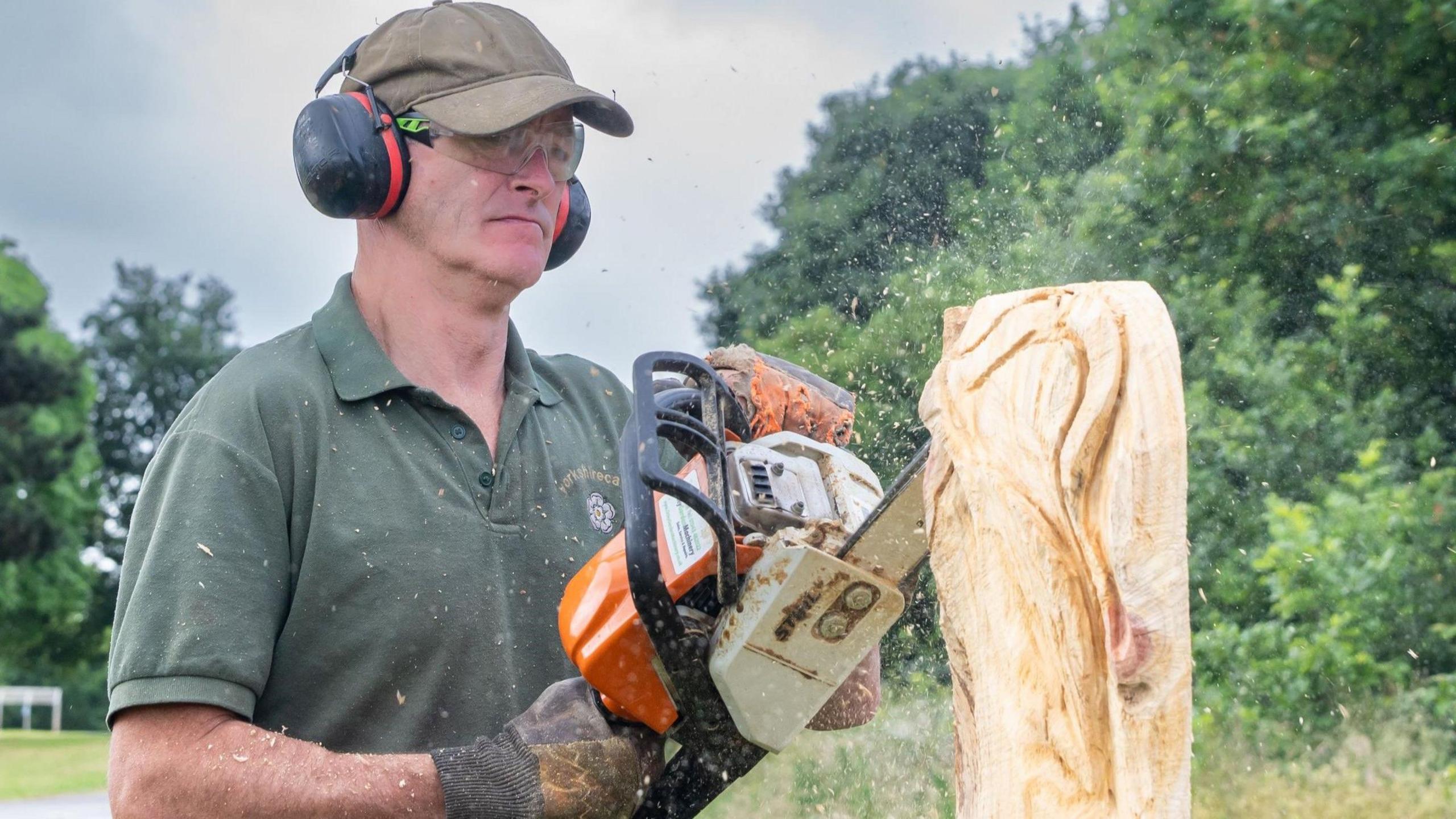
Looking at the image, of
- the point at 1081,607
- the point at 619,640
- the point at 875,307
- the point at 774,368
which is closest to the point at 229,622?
the point at 619,640

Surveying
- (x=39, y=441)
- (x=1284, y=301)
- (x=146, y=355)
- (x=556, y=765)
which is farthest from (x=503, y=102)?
(x=146, y=355)

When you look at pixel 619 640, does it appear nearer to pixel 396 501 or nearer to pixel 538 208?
pixel 396 501

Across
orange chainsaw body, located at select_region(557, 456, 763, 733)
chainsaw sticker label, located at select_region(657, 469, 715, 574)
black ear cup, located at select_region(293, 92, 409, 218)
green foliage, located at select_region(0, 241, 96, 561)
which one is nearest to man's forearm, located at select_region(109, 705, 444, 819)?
orange chainsaw body, located at select_region(557, 456, 763, 733)

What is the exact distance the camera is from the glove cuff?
7.07 ft

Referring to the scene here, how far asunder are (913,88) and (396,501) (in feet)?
29.3

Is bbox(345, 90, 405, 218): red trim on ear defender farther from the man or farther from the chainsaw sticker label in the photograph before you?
the chainsaw sticker label

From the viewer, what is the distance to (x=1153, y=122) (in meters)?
6.70

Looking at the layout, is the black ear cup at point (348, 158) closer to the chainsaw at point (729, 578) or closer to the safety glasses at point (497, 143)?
the safety glasses at point (497, 143)

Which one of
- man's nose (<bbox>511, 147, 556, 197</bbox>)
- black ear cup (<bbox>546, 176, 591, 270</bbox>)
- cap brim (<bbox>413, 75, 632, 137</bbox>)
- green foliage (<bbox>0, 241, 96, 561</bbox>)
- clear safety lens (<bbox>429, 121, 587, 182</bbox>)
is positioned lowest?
green foliage (<bbox>0, 241, 96, 561</bbox>)

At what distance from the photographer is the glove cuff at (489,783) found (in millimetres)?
2156

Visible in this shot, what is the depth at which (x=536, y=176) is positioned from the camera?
2.70 m

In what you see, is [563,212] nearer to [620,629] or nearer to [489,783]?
[620,629]

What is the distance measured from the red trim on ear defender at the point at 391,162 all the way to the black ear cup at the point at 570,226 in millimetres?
417

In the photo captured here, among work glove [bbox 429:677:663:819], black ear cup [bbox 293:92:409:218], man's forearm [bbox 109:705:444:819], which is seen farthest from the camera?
black ear cup [bbox 293:92:409:218]
